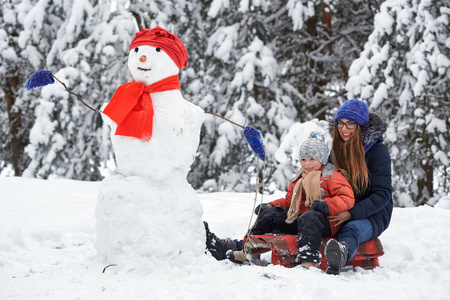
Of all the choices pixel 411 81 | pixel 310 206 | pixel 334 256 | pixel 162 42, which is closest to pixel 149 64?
pixel 162 42

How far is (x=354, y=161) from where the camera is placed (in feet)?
10.5

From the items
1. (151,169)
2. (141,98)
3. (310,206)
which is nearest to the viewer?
(151,169)

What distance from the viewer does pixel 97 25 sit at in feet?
26.7

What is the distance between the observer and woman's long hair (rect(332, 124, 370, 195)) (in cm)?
319

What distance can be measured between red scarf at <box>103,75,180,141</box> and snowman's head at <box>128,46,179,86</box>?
41 mm

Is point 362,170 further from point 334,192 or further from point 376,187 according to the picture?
point 334,192

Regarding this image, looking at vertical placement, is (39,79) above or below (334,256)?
above

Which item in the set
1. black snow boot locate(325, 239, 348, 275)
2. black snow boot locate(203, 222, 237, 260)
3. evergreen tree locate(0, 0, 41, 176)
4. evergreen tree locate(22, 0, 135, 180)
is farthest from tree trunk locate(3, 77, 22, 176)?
black snow boot locate(325, 239, 348, 275)

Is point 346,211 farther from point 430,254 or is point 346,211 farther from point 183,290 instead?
point 183,290

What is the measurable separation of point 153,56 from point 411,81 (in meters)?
4.91

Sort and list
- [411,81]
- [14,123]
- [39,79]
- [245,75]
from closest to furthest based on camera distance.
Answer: [39,79], [411,81], [245,75], [14,123]

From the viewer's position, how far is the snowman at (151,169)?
106 inches

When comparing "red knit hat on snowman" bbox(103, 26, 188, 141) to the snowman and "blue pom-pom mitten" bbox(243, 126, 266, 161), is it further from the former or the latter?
"blue pom-pom mitten" bbox(243, 126, 266, 161)

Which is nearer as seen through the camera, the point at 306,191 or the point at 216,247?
the point at 306,191
